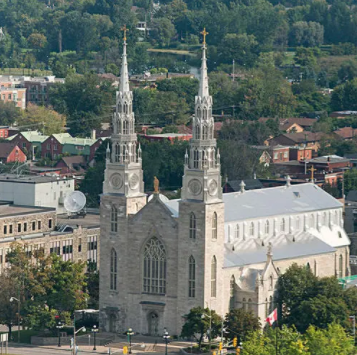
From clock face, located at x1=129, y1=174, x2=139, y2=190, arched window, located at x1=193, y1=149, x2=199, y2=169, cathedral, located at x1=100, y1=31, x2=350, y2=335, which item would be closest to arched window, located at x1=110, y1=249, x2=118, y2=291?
cathedral, located at x1=100, y1=31, x2=350, y2=335

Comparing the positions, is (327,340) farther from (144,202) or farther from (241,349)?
(144,202)

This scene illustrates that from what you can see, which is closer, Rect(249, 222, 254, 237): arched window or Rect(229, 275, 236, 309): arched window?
Rect(229, 275, 236, 309): arched window

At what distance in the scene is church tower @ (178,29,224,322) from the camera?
572 ft

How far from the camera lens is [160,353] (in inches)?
6781

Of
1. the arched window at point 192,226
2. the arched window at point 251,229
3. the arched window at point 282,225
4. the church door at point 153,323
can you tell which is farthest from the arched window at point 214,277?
the arched window at point 282,225

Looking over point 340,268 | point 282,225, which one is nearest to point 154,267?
point 282,225

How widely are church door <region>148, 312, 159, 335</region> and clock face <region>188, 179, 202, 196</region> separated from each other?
1151 centimetres

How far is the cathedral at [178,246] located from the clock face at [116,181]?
0.28ft

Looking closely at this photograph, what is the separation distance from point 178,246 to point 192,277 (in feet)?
9.54

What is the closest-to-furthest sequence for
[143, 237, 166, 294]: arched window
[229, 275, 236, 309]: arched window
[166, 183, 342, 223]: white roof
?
[143, 237, 166, 294]: arched window
[229, 275, 236, 309]: arched window
[166, 183, 342, 223]: white roof

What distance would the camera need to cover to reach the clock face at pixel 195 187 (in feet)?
572

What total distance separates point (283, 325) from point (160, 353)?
10947 mm

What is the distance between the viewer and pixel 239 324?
172m

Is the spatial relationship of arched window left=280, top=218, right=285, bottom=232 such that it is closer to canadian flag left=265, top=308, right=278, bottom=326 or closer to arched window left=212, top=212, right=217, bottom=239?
arched window left=212, top=212, right=217, bottom=239
